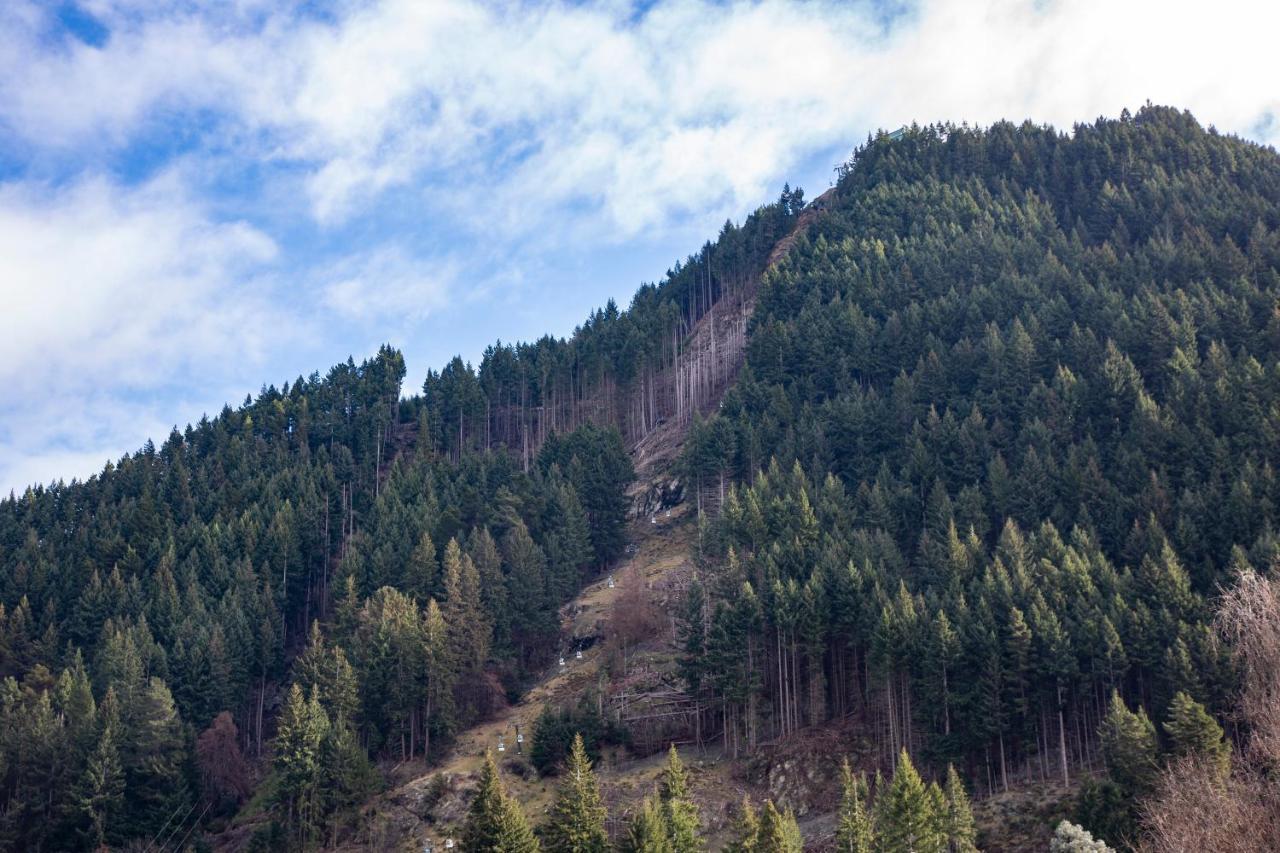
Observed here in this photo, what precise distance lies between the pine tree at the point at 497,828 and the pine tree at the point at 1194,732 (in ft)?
106

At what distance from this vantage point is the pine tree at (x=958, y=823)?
1973 inches

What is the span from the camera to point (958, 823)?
166 ft

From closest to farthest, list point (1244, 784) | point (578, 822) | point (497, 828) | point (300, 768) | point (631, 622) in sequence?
1. point (1244, 784)
2. point (497, 828)
3. point (578, 822)
4. point (300, 768)
5. point (631, 622)

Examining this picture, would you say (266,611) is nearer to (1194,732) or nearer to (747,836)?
(747,836)

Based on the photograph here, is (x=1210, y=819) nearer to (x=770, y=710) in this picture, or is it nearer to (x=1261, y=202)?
(x=770, y=710)

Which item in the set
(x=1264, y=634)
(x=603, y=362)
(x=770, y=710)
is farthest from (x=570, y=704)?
(x=603, y=362)

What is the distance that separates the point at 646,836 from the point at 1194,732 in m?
27.2

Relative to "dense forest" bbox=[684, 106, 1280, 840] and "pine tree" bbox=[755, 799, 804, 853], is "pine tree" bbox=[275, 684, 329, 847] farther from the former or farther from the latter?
"pine tree" bbox=[755, 799, 804, 853]

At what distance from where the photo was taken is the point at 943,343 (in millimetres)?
106312

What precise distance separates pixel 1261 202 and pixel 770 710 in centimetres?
8878

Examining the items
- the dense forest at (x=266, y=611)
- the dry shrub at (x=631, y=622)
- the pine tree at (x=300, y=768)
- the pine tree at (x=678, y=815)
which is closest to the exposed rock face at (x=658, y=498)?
the dense forest at (x=266, y=611)

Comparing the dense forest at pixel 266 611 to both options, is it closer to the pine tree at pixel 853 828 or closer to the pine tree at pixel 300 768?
the pine tree at pixel 300 768

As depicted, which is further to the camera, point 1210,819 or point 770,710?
point 770,710

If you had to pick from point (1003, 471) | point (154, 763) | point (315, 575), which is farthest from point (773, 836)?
point (315, 575)
